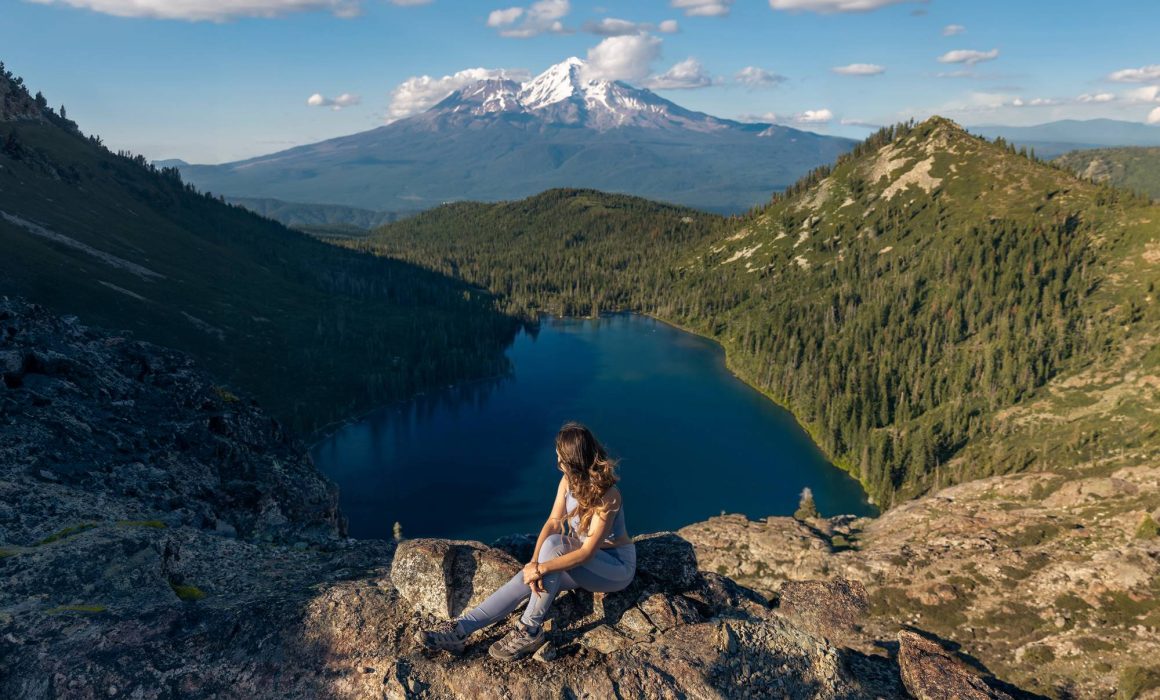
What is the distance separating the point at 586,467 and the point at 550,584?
8.59ft

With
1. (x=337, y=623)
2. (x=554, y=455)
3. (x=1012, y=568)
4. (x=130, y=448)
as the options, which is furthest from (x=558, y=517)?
(x=554, y=455)

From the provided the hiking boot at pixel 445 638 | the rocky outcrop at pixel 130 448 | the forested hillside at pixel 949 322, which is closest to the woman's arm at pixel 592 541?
the hiking boot at pixel 445 638

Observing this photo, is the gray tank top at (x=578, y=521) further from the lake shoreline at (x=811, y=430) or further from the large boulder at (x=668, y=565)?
the lake shoreline at (x=811, y=430)

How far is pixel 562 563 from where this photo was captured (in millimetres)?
12570

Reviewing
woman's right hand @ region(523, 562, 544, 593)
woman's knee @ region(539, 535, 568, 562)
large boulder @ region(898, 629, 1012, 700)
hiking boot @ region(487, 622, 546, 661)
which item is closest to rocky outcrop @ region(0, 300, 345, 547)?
hiking boot @ region(487, 622, 546, 661)

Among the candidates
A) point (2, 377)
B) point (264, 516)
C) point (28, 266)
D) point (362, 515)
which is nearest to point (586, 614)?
point (264, 516)

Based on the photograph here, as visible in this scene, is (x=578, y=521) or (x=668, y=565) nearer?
(x=578, y=521)

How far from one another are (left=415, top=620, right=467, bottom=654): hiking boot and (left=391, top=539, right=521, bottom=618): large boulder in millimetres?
1399

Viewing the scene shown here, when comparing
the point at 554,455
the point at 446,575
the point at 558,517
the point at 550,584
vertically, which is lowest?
the point at 554,455

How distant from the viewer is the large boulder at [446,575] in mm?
14219

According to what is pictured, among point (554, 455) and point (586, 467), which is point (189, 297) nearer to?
point (554, 455)

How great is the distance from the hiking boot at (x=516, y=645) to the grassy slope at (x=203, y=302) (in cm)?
11308

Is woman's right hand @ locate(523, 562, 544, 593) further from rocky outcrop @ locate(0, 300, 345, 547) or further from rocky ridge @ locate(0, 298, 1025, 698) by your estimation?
rocky outcrop @ locate(0, 300, 345, 547)

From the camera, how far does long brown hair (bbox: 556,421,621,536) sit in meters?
12.7
